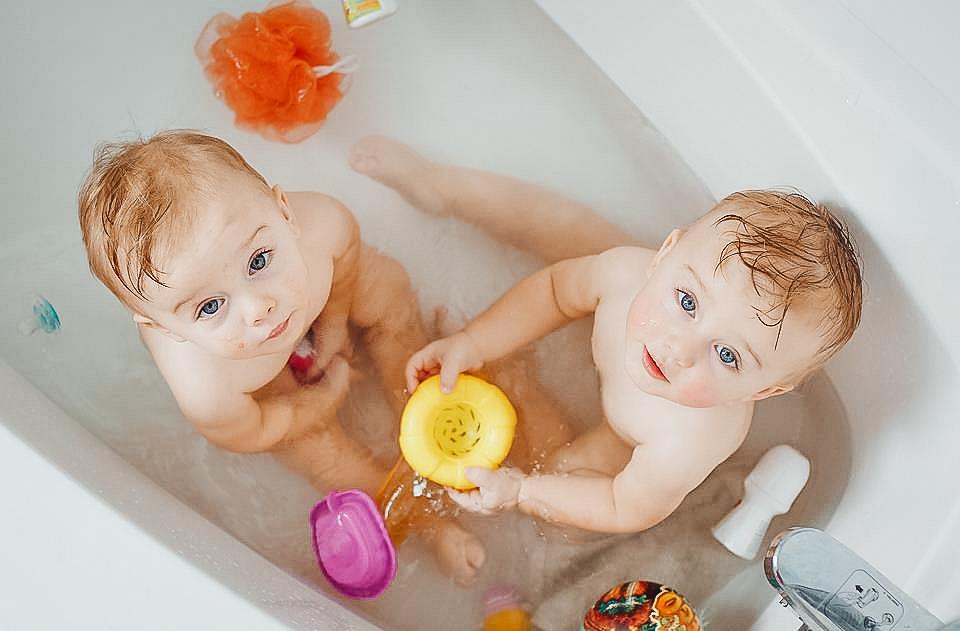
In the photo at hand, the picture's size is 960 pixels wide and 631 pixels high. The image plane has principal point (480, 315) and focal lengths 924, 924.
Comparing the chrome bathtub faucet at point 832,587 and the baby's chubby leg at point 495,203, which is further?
the baby's chubby leg at point 495,203

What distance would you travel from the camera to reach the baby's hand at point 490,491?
111 cm

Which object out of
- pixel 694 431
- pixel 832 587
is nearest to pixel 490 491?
pixel 694 431

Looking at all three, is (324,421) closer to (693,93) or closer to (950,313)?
(693,93)

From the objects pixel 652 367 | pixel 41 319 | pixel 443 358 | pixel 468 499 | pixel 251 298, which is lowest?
pixel 41 319

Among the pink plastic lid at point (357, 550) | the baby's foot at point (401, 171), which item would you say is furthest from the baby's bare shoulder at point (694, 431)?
the baby's foot at point (401, 171)

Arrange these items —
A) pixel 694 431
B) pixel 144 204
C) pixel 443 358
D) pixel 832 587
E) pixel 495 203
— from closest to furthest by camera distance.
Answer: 1. pixel 832 587
2. pixel 144 204
3. pixel 694 431
4. pixel 443 358
5. pixel 495 203

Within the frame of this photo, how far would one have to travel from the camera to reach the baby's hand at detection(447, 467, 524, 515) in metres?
1.11

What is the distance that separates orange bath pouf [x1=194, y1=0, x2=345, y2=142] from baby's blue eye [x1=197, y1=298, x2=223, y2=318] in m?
0.40

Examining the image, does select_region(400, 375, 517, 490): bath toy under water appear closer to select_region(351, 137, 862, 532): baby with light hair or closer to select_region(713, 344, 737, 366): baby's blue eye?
select_region(351, 137, 862, 532): baby with light hair

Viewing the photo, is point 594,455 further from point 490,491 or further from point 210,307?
point 210,307

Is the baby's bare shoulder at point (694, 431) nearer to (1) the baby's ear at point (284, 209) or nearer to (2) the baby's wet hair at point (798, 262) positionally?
(2) the baby's wet hair at point (798, 262)

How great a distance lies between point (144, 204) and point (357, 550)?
19.2 inches

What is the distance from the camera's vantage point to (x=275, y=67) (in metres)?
1.20

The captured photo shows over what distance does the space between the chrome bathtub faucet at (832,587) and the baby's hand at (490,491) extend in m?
0.42
